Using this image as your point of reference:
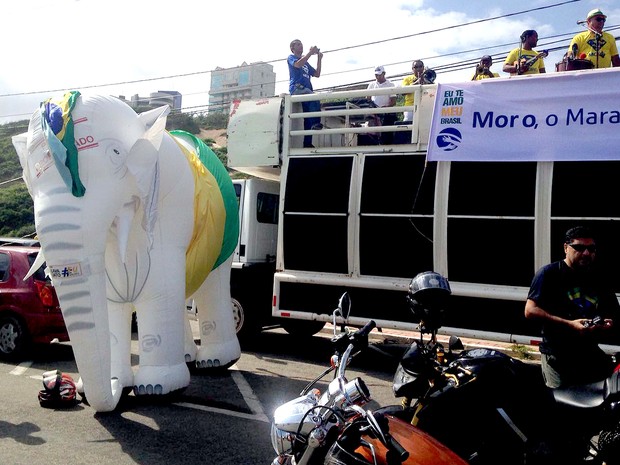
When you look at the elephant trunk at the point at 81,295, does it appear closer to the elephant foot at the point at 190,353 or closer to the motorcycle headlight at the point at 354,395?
the elephant foot at the point at 190,353

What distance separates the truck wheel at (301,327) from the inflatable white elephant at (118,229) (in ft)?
10.9

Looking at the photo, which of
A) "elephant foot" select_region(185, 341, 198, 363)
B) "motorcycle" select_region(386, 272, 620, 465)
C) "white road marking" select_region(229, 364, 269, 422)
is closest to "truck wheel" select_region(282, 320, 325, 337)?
"white road marking" select_region(229, 364, 269, 422)

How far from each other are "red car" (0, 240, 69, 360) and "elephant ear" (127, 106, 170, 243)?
288 centimetres

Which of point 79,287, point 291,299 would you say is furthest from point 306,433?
point 291,299

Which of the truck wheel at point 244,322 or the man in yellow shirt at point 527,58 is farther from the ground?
the man in yellow shirt at point 527,58

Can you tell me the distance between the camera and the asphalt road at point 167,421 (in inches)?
198

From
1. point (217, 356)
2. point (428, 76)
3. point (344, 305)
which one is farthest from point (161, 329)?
point (428, 76)

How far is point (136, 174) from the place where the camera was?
19.2ft

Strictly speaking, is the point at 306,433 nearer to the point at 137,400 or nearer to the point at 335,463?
the point at 335,463

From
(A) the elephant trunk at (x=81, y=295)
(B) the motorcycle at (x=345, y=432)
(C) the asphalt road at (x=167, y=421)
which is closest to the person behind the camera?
(B) the motorcycle at (x=345, y=432)

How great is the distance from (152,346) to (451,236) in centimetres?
342

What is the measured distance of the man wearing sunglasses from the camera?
4.45 meters

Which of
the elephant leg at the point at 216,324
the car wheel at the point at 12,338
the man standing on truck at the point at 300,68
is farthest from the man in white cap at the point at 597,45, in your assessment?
the car wheel at the point at 12,338

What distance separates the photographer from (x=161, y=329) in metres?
6.08
